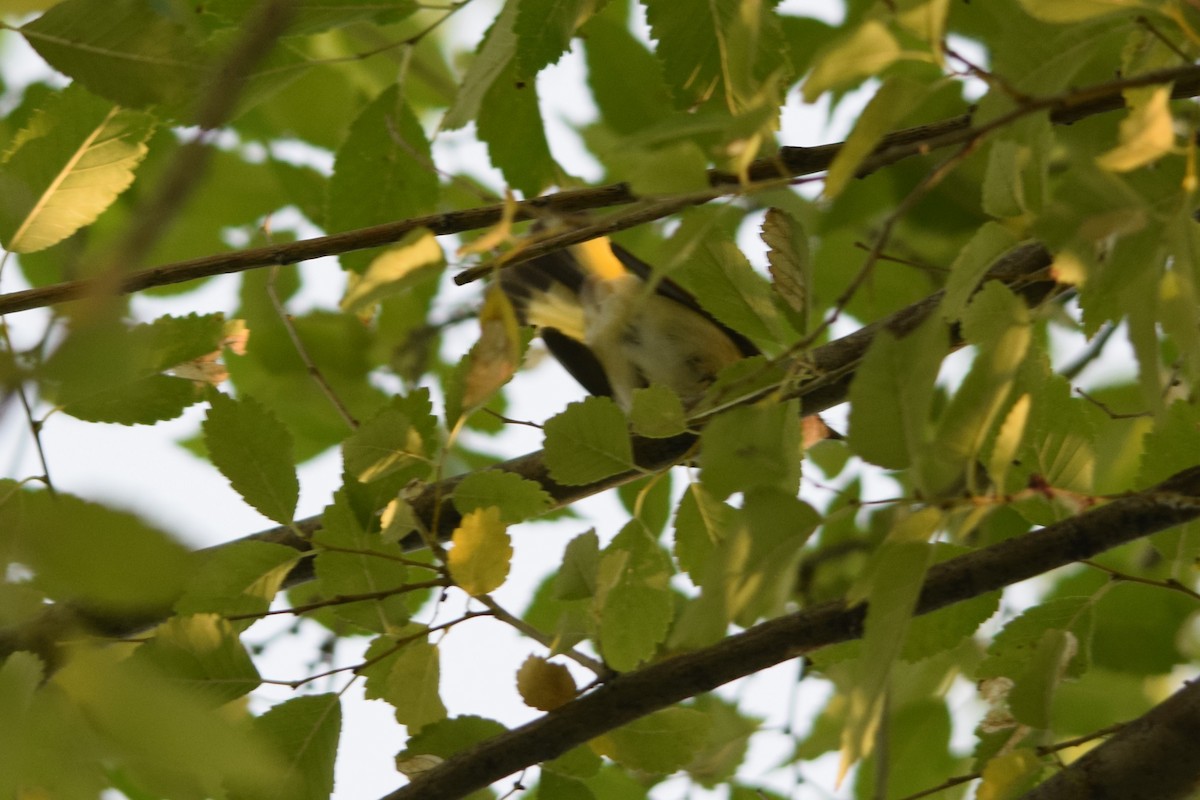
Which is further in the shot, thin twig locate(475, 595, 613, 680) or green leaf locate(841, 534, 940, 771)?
thin twig locate(475, 595, 613, 680)

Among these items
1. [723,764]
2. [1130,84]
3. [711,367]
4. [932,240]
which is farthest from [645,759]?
[711,367]

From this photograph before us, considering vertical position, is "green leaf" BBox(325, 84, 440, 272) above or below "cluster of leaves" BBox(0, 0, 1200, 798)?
above

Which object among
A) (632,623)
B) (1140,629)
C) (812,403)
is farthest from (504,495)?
(1140,629)

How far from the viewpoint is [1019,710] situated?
1.48m

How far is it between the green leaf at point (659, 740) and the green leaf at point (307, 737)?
1.26ft

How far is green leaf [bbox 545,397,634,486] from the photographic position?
154cm

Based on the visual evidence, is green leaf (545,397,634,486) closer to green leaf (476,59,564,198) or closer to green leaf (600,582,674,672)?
green leaf (600,582,674,672)

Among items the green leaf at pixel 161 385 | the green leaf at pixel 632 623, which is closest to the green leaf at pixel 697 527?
the green leaf at pixel 632 623

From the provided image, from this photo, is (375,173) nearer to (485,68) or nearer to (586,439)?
(485,68)

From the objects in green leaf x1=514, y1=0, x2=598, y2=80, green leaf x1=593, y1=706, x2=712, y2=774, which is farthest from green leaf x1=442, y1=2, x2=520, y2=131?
green leaf x1=593, y1=706, x2=712, y2=774

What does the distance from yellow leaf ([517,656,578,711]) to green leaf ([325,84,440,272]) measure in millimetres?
768

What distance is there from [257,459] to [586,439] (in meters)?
0.51

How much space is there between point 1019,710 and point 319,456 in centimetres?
230

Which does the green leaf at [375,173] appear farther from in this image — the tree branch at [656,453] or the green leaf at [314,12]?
the tree branch at [656,453]
